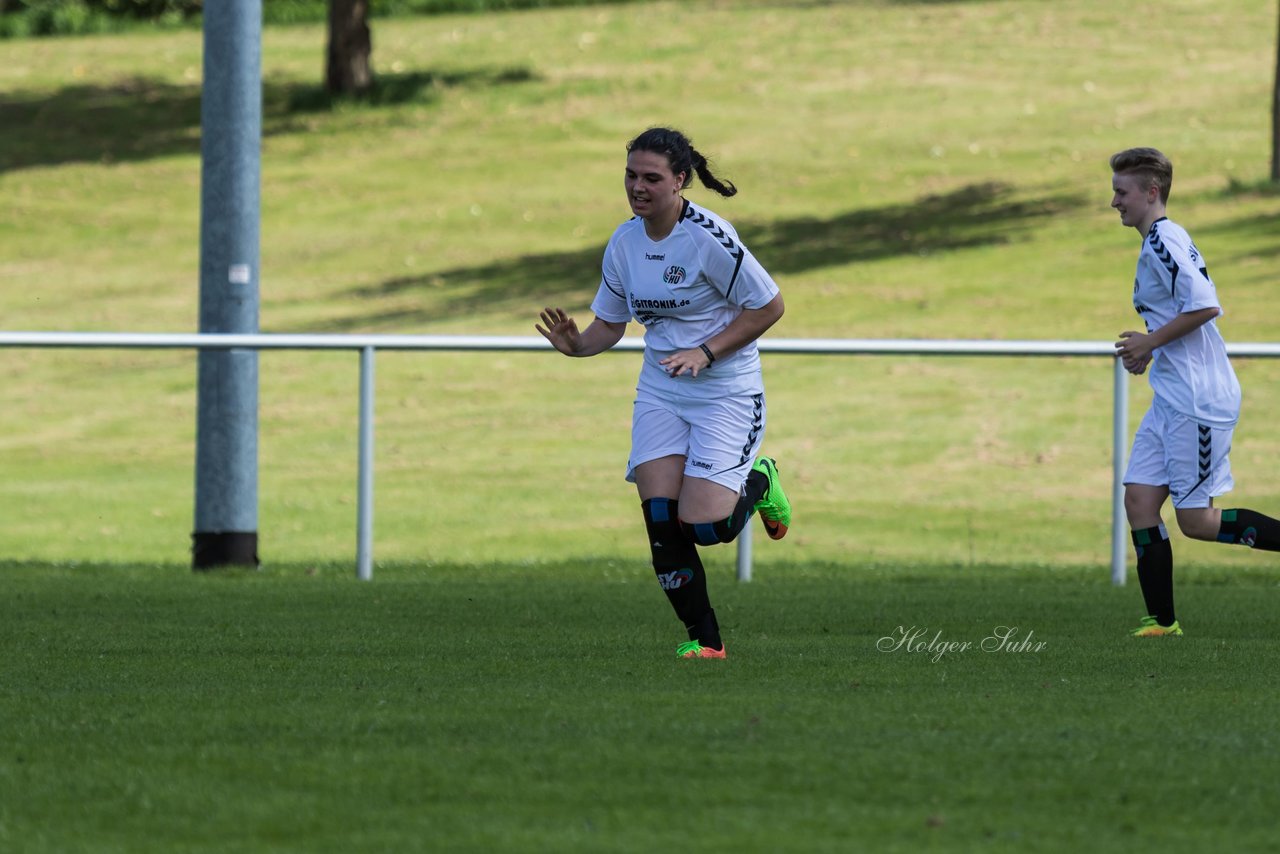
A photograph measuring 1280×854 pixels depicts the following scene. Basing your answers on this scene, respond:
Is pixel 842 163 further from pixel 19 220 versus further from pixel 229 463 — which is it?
pixel 229 463

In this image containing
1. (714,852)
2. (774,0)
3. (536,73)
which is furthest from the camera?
(774,0)

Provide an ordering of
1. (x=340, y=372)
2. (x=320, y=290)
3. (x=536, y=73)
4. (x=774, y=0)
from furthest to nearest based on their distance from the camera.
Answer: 1. (x=774, y=0)
2. (x=536, y=73)
3. (x=320, y=290)
4. (x=340, y=372)

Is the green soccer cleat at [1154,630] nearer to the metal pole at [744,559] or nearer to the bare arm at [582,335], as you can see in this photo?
the bare arm at [582,335]

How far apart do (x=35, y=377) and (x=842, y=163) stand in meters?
14.9

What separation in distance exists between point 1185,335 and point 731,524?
1.95 meters

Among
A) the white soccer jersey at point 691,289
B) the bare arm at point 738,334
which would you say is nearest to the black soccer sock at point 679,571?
the white soccer jersey at point 691,289

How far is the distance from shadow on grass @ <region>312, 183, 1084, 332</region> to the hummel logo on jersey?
17.9 metres

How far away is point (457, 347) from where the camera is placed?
10.7 metres

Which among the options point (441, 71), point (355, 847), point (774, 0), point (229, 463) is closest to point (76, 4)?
point (441, 71)

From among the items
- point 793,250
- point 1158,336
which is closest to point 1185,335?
point 1158,336

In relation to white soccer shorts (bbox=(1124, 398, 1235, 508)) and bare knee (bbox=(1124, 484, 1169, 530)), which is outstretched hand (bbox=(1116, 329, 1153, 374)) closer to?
white soccer shorts (bbox=(1124, 398, 1235, 508))

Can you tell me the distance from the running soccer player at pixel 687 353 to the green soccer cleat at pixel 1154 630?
6.04 feet

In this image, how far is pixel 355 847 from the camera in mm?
4312

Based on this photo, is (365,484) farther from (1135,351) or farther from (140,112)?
(140,112)
